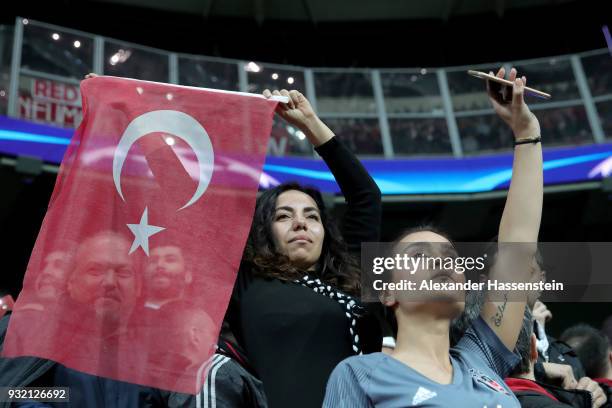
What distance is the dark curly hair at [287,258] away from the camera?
2014 millimetres

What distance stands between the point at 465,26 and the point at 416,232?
1174cm

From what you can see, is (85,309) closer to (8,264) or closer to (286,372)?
(286,372)

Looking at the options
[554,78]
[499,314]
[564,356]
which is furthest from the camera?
[554,78]

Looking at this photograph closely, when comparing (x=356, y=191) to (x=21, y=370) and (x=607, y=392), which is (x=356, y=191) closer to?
A: (x=21, y=370)

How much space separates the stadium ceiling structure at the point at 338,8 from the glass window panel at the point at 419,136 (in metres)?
3.46

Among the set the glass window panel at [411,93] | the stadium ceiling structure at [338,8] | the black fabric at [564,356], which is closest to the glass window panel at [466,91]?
the glass window panel at [411,93]

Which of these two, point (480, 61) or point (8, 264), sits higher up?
point (480, 61)

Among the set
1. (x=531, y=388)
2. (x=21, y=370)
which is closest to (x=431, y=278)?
(x=531, y=388)

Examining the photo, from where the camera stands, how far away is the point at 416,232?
5.98 feet

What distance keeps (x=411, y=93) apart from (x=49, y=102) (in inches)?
190

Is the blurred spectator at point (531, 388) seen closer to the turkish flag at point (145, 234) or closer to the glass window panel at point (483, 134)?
the turkish flag at point (145, 234)

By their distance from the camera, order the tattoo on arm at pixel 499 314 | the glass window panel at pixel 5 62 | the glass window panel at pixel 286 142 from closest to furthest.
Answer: the tattoo on arm at pixel 499 314 < the glass window panel at pixel 5 62 < the glass window panel at pixel 286 142

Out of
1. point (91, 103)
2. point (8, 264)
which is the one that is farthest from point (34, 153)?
point (91, 103)

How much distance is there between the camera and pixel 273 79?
9.90 m
